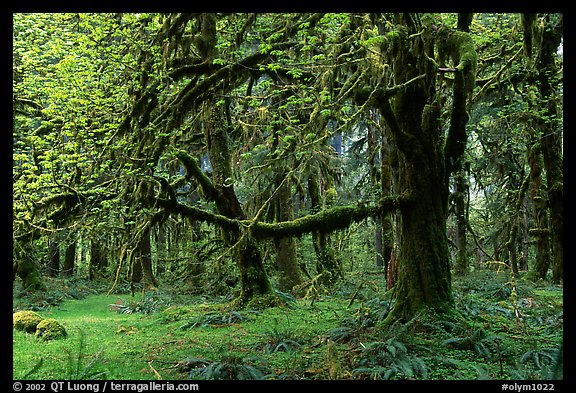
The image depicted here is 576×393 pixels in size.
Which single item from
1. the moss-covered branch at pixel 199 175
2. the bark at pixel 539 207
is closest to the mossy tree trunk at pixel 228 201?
the moss-covered branch at pixel 199 175

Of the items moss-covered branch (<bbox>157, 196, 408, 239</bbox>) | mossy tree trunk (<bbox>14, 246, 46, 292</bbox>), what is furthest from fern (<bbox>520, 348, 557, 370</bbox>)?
mossy tree trunk (<bbox>14, 246, 46, 292</bbox>)

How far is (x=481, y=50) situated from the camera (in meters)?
13.7

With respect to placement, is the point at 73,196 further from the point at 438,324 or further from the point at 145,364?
the point at 438,324

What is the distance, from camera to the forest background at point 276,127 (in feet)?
29.1

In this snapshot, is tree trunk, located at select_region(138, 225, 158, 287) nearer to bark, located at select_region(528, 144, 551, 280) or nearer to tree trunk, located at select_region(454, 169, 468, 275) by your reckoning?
tree trunk, located at select_region(454, 169, 468, 275)

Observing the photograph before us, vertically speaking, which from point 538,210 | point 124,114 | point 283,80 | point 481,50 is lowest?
point 538,210

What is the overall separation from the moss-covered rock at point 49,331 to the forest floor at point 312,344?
11.3 inches

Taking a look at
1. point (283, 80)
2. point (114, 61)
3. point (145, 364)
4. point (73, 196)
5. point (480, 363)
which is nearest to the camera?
point (480, 363)

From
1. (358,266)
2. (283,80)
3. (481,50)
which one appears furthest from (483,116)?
(358,266)

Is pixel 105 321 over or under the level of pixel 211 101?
under

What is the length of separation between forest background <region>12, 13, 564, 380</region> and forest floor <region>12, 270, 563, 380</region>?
2.75 feet

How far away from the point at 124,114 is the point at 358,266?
70.0 ft

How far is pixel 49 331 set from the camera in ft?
36.0

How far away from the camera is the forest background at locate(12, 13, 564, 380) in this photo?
8867 millimetres
